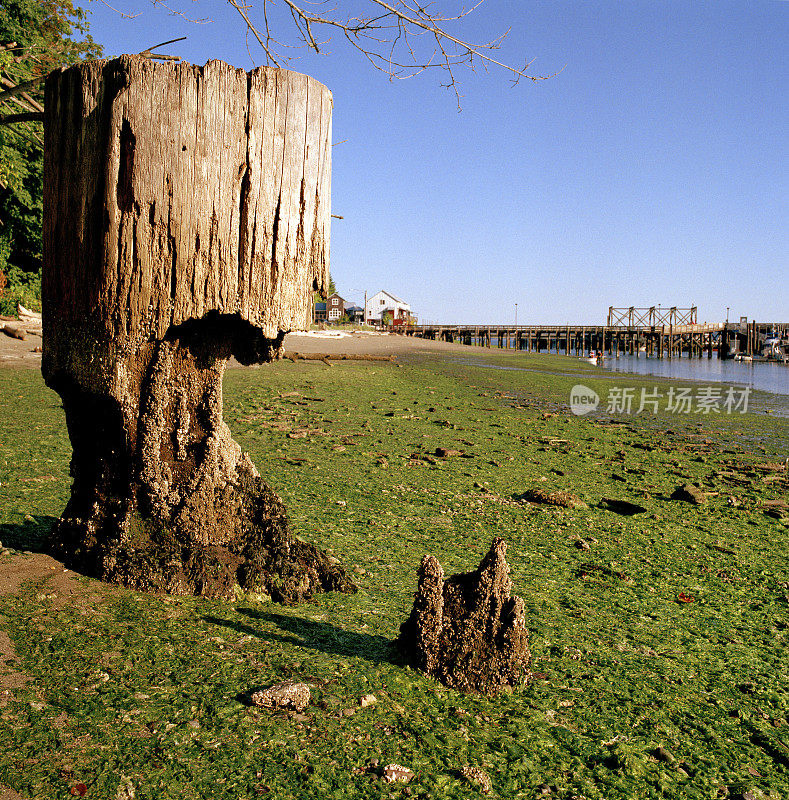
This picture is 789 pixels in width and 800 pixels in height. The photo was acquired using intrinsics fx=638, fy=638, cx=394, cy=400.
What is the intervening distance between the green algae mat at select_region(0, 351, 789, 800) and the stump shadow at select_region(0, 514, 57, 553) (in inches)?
0.8

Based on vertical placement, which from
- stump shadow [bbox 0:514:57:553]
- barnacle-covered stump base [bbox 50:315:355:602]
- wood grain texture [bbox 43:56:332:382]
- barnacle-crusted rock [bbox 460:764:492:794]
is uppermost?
wood grain texture [bbox 43:56:332:382]

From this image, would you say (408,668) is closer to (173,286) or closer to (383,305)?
(173,286)

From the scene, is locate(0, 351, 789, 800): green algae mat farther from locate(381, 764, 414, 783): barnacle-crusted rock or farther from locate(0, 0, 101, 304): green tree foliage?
locate(0, 0, 101, 304): green tree foliage

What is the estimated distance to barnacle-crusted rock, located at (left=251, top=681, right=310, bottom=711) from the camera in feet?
6.77

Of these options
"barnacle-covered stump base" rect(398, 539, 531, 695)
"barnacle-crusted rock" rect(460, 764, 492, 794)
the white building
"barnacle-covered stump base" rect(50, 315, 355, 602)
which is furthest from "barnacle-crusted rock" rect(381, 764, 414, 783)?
the white building

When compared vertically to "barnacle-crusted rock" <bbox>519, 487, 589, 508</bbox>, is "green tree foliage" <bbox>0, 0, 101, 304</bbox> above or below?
above

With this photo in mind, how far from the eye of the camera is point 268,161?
2740mm

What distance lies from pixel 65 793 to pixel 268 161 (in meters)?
2.33

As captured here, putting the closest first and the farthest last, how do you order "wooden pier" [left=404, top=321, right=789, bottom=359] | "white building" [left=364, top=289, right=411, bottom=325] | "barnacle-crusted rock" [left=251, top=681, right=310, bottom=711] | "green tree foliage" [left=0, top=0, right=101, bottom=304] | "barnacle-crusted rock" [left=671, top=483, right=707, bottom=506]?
1. "barnacle-crusted rock" [left=251, top=681, right=310, bottom=711]
2. "barnacle-crusted rock" [left=671, top=483, right=707, bottom=506]
3. "green tree foliage" [left=0, top=0, right=101, bottom=304]
4. "wooden pier" [left=404, top=321, right=789, bottom=359]
5. "white building" [left=364, top=289, right=411, bottom=325]

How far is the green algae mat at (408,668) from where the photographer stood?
6.02ft

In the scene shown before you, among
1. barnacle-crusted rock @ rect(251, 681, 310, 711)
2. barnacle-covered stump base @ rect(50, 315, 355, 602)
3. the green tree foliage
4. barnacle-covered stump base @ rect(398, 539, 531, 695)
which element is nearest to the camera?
barnacle-crusted rock @ rect(251, 681, 310, 711)

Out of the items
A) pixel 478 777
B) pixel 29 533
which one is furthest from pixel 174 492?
pixel 478 777
